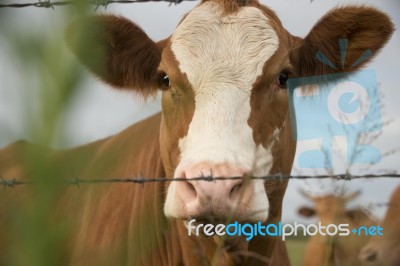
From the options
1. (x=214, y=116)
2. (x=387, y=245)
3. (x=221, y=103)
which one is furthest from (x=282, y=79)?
(x=387, y=245)

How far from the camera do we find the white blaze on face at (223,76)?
10.1 feet

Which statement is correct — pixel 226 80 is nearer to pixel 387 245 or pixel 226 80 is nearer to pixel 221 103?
pixel 221 103

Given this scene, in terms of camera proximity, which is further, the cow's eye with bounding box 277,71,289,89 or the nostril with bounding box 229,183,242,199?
the cow's eye with bounding box 277,71,289,89

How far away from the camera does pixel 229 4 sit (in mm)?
3863

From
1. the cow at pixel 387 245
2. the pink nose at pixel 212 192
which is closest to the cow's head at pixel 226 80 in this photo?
the pink nose at pixel 212 192

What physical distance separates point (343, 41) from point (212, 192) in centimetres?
200

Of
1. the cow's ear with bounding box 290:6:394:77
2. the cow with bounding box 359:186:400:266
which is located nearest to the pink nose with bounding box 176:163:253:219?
the cow's ear with bounding box 290:6:394:77

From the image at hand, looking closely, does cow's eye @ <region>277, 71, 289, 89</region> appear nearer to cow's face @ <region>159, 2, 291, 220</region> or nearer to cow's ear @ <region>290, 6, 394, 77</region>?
cow's face @ <region>159, 2, 291, 220</region>

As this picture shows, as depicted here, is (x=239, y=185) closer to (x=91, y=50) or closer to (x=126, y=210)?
(x=126, y=210)

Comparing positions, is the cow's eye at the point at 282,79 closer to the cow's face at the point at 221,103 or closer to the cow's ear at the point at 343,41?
the cow's face at the point at 221,103

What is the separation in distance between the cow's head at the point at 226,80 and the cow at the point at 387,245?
4515 millimetres

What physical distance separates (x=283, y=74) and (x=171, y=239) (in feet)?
4.15

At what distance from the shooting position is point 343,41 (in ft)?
14.0

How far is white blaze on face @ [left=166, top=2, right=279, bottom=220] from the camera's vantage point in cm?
307
